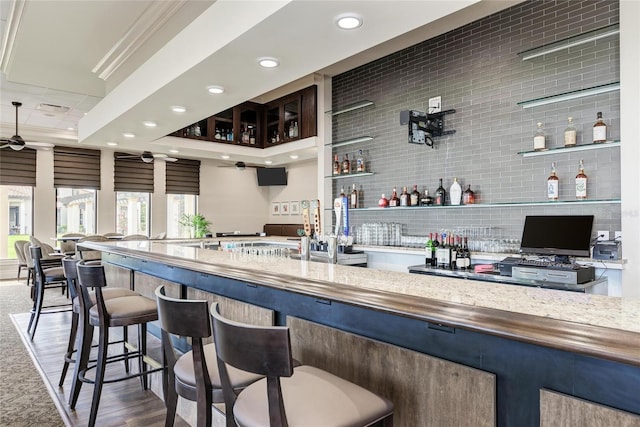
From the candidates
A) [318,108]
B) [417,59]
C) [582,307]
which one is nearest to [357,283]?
[582,307]

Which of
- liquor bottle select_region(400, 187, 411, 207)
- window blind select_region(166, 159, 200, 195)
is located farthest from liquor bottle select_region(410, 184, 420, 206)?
window blind select_region(166, 159, 200, 195)

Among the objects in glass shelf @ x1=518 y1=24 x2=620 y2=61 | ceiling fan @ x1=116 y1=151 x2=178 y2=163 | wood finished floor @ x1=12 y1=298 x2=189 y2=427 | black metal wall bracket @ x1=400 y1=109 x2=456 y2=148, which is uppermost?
glass shelf @ x1=518 y1=24 x2=620 y2=61

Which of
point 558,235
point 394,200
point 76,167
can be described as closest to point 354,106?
point 394,200

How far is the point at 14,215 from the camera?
7.73 m

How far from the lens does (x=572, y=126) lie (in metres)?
3.40

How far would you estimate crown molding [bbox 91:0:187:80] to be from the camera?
3.27 m

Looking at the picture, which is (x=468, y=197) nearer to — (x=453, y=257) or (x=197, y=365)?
(x=453, y=257)

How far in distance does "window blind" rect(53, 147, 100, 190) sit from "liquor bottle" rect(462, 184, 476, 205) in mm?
7140

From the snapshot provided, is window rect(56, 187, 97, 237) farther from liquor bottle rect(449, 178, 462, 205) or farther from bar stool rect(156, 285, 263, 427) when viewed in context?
bar stool rect(156, 285, 263, 427)

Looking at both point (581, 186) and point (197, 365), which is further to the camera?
point (581, 186)

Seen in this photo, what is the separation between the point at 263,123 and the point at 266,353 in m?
6.99

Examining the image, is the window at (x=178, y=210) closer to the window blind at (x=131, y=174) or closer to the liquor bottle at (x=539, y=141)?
the window blind at (x=131, y=174)

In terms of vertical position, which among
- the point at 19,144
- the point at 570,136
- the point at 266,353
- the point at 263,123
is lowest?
the point at 266,353

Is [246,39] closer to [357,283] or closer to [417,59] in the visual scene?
[357,283]
